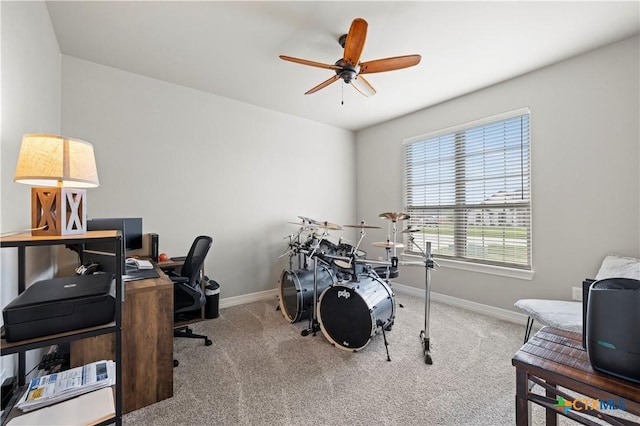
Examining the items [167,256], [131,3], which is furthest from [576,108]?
[167,256]

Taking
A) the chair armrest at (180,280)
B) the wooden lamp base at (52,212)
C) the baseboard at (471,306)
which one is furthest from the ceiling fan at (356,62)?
the baseboard at (471,306)

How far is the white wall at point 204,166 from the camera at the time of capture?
2.77 metres

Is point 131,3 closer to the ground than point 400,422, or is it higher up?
higher up

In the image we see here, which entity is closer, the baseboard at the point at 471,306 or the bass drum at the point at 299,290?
the bass drum at the point at 299,290

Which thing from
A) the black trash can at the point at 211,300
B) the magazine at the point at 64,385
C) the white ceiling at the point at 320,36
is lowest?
the black trash can at the point at 211,300

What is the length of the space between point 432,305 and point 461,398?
1838 millimetres

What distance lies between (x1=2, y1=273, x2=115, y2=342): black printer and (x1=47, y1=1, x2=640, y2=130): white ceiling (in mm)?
2016

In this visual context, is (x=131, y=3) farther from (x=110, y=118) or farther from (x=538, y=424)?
(x=538, y=424)

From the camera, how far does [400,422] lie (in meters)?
1.56

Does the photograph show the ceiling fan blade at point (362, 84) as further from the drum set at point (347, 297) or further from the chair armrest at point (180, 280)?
the chair armrest at point (180, 280)

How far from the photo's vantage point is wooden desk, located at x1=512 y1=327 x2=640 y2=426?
2.51 feet

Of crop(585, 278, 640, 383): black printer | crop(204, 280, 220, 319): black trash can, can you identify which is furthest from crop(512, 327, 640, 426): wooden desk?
crop(204, 280, 220, 319): black trash can

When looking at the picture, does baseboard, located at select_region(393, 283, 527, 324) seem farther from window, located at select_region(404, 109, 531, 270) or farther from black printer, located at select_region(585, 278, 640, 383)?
black printer, located at select_region(585, 278, 640, 383)

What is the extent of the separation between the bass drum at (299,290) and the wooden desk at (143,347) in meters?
1.27
